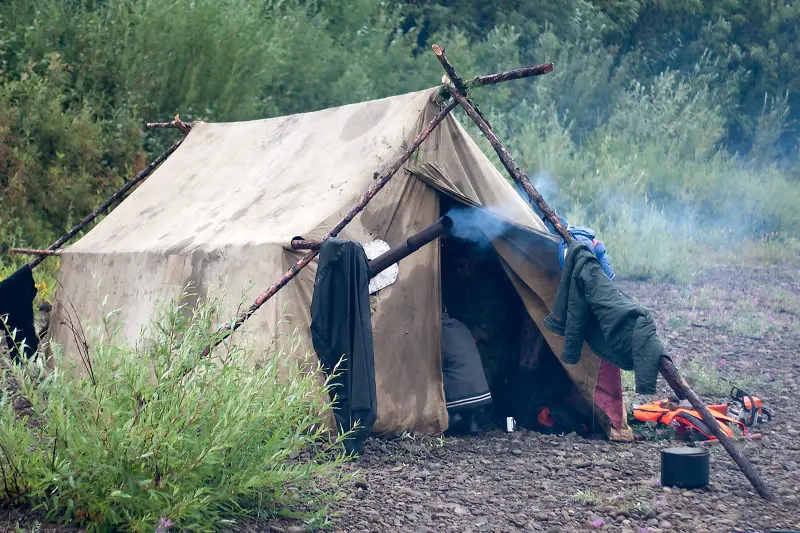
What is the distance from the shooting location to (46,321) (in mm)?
7527

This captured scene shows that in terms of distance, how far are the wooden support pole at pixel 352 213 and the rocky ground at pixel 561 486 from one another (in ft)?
3.48

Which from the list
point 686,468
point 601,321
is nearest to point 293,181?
point 601,321

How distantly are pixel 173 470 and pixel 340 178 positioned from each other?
2776 millimetres

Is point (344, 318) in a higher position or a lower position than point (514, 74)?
lower

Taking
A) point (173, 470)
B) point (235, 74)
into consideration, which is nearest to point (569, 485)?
point (173, 470)

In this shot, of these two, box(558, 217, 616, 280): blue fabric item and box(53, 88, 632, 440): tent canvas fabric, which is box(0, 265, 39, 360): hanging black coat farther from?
box(558, 217, 616, 280): blue fabric item

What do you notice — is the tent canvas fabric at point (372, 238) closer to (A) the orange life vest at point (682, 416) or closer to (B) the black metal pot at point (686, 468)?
(A) the orange life vest at point (682, 416)

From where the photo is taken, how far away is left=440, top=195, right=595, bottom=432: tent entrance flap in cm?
616

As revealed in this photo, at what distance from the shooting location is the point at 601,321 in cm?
487

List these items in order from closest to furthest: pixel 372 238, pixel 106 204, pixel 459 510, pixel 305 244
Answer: pixel 459 510 < pixel 305 244 < pixel 372 238 < pixel 106 204

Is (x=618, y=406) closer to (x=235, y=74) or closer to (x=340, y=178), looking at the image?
(x=340, y=178)

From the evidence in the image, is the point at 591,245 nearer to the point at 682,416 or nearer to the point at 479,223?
the point at 479,223

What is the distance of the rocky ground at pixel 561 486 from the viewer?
4059 millimetres

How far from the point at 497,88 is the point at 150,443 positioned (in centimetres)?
1619
